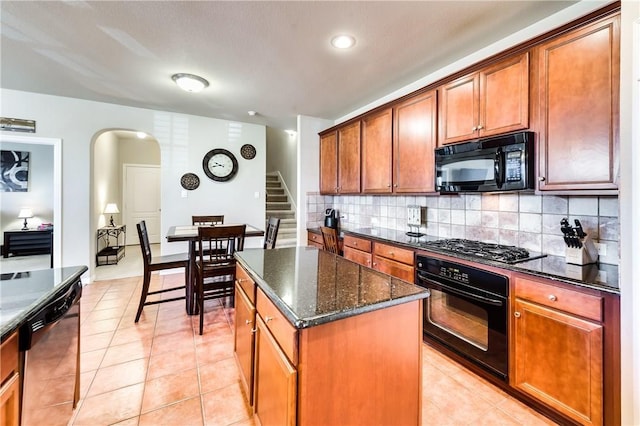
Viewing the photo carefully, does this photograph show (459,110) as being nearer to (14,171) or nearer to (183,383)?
(183,383)

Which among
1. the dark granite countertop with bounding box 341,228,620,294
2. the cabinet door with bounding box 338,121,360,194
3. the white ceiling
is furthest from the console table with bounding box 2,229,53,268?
the dark granite countertop with bounding box 341,228,620,294

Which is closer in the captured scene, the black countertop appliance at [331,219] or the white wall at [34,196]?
the black countertop appliance at [331,219]

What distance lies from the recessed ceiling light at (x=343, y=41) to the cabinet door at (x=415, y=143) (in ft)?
2.75

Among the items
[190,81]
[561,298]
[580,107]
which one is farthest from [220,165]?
[561,298]

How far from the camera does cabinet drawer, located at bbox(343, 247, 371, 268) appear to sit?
118 inches

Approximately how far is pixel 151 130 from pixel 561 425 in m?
5.21

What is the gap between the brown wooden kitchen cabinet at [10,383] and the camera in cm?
86

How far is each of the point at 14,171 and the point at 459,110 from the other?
26.7ft

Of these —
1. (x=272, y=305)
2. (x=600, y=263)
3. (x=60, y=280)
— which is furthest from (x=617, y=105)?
(x=60, y=280)

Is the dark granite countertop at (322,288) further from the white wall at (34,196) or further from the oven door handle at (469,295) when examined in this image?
the white wall at (34,196)

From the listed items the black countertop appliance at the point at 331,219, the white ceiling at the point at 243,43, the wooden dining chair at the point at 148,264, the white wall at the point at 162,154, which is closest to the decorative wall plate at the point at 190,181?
the white wall at the point at 162,154

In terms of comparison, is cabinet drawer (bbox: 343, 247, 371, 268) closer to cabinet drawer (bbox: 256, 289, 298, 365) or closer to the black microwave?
the black microwave

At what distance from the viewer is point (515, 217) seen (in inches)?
87.1

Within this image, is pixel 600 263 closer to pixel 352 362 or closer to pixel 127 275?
pixel 352 362
